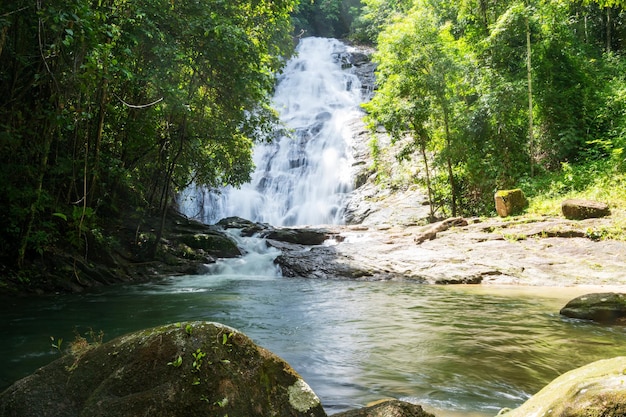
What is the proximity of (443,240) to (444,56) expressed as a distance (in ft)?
24.7

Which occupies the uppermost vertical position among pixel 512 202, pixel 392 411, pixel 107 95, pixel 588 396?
pixel 107 95

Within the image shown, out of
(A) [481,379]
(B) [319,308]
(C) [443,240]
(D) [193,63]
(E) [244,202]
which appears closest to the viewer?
(A) [481,379]

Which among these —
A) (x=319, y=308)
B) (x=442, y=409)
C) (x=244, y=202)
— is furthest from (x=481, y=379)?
(x=244, y=202)

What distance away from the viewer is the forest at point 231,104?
693 centimetres

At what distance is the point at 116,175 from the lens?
9.33 meters

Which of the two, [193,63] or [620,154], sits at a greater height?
[193,63]

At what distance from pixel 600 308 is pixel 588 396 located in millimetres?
4771

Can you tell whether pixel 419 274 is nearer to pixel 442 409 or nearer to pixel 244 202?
pixel 442 409

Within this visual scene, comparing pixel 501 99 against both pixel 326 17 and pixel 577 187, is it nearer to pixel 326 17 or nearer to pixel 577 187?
pixel 577 187

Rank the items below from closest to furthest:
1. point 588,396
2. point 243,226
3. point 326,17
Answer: point 588,396 → point 243,226 → point 326,17

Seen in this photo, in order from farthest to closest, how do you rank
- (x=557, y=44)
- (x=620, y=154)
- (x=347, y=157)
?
(x=347, y=157)
(x=557, y=44)
(x=620, y=154)

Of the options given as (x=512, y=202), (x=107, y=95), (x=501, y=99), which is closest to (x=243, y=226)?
(x=107, y=95)

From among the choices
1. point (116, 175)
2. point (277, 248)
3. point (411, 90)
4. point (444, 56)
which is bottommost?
point (277, 248)

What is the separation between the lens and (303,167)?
79.4 feet
